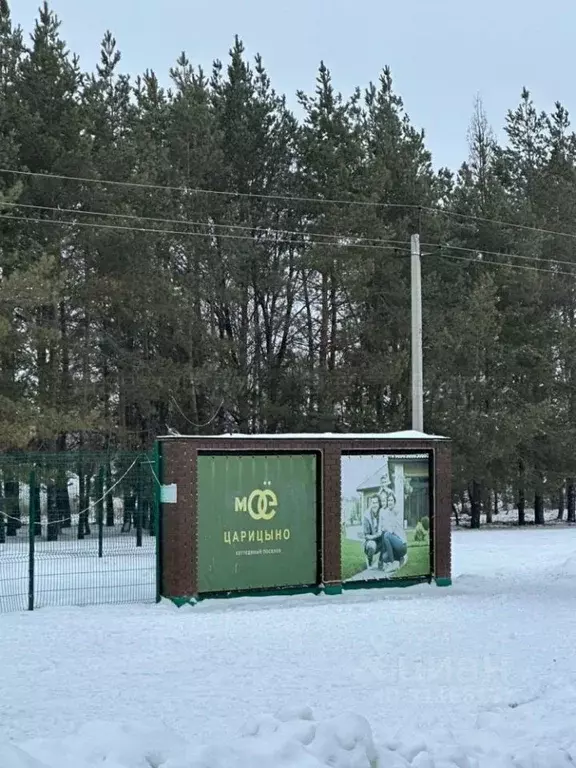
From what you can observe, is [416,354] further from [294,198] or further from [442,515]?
[294,198]

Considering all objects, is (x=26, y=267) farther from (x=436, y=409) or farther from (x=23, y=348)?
(x=436, y=409)

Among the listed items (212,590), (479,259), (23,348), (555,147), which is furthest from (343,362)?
(212,590)

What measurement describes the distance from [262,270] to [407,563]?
17.5m

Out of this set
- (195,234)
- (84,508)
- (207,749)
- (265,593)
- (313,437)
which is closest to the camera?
(207,749)

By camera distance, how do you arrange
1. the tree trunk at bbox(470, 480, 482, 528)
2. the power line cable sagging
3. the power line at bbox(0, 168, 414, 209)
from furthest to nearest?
the tree trunk at bbox(470, 480, 482, 528), the power line cable sagging, the power line at bbox(0, 168, 414, 209)

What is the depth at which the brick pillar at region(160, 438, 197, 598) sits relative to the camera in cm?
1302

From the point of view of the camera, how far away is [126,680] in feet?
26.9

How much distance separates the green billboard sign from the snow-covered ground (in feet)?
1.43

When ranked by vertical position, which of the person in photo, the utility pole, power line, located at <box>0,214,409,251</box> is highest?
power line, located at <box>0,214,409,251</box>

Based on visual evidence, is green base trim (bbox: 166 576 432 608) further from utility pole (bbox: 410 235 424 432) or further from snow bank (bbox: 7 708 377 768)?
snow bank (bbox: 7 708 377 768)

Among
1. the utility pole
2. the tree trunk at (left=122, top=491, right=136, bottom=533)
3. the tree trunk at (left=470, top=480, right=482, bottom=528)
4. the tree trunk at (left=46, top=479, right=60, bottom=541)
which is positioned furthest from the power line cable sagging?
the tree trunk at (left=470, top=480, right=482, bottom=528)

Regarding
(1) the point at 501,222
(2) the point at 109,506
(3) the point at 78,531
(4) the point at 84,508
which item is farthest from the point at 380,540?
(1) the point at 501,222

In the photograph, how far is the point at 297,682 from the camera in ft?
26.5

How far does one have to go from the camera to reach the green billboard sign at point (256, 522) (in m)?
13.4
